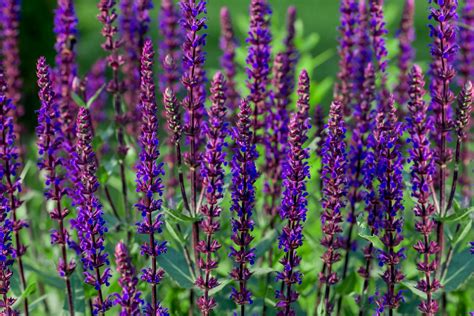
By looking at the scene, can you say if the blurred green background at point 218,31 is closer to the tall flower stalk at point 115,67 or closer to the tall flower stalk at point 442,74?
the tall flower stalk at point 442,74

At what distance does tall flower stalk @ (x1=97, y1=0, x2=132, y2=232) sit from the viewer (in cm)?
588

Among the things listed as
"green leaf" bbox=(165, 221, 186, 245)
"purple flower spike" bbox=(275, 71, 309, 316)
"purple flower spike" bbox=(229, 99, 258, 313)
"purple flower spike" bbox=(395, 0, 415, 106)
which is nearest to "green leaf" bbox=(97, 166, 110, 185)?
"green leaf" bbox=(165, 221, 186, 245)

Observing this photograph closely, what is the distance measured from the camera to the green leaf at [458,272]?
5238 millimetres

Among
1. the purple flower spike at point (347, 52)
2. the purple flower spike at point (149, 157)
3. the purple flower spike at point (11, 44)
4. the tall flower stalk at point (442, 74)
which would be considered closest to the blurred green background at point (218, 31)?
the tall flower stalk at point (442, 74)

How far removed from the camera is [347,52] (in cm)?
638

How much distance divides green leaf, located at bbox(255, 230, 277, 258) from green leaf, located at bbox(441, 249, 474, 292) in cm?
129

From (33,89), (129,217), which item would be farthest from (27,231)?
(33,89)

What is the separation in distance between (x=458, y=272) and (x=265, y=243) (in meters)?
1.43

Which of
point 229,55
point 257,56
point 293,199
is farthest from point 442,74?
point 229,55

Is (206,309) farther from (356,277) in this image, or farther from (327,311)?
(356,277)

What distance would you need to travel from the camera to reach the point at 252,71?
5.60m

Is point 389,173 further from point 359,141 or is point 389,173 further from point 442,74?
point 359,141

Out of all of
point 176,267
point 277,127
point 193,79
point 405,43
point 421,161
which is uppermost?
point 405,43

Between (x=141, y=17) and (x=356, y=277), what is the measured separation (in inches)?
110
